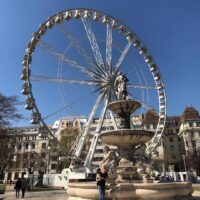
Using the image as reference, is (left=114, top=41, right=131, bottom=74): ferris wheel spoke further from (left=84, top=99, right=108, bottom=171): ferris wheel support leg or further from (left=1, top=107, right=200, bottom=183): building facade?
(left=1, top=107, right=200, bottom=183): building facade

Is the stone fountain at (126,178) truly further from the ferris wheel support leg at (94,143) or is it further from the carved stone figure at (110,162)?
the ferris wheel support leg at (94,143)

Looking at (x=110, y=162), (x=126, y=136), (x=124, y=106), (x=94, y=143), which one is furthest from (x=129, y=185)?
(x=94, y=143)

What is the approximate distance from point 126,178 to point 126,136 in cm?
212

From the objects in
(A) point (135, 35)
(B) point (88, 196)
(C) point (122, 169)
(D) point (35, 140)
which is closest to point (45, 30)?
(A) point (135, 35)

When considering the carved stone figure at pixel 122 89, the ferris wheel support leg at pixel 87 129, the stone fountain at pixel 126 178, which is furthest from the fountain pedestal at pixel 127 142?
the ferris wheel support leg at pixel 87 129

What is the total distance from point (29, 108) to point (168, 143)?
178 ft

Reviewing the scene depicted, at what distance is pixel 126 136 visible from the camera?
43.6ft

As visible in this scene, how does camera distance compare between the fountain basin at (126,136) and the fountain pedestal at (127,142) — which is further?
the fountain basin at (126,136)

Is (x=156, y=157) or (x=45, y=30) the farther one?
(x=156, y=157)

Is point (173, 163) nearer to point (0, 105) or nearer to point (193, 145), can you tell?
point (193, 145)

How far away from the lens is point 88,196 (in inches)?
380

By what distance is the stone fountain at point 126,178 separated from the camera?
9266 millimetres

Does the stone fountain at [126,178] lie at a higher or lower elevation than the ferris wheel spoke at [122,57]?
lower

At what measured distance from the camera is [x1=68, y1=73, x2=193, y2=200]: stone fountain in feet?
30.4
